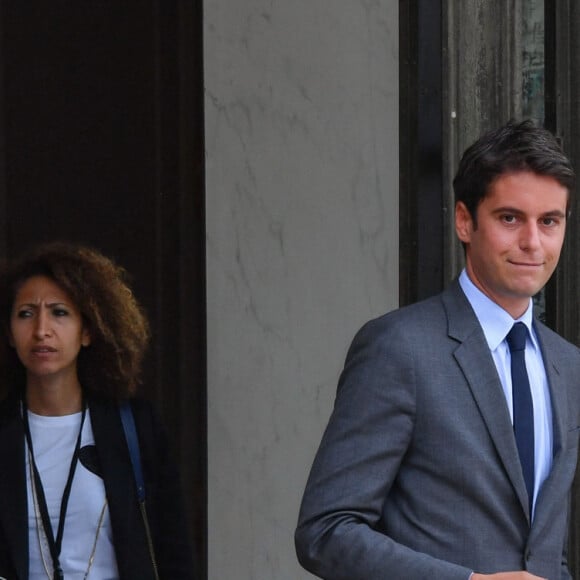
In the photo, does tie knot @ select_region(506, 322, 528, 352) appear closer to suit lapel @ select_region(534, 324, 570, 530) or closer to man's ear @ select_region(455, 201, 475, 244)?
suit lapel @ select_region(534, 324, 570, 530)

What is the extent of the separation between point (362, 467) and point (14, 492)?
5.06ft

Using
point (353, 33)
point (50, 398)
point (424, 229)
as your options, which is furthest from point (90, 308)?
point (353, 33)

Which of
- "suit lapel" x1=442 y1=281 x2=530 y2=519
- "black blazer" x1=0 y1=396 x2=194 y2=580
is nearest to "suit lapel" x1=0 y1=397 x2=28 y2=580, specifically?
"black blazer" x1=0 y1=396 x2=194 y2=580

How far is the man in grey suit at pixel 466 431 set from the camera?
10.4 ft

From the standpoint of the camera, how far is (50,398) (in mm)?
4586

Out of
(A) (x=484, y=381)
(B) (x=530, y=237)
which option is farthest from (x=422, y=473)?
(B) (x=530, y=237)

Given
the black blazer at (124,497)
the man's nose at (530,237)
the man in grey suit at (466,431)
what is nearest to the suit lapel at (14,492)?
the black blazer at (124,497)

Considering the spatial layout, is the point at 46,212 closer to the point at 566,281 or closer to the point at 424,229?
the point at 424,229

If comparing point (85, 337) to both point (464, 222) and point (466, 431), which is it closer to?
point (464, 222)

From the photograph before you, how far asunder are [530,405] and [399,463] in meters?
0.32

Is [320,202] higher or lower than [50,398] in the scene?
higher

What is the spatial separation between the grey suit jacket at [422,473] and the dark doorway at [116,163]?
310 cm

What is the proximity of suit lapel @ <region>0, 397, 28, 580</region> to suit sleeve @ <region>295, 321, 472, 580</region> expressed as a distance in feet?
4.36

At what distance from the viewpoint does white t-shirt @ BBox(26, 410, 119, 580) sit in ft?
14.2
